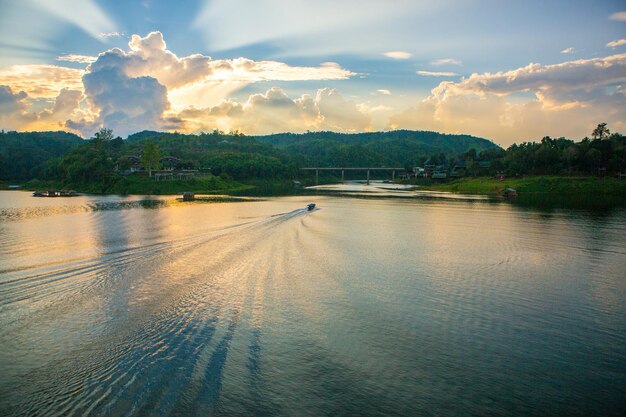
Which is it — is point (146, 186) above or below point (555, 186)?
below

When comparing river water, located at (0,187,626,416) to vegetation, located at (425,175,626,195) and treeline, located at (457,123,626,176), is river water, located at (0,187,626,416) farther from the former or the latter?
treeline, located at (457,123,626,176)

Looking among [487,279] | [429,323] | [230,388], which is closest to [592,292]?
[487,279]

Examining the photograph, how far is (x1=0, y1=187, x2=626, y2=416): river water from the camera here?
8773 mm

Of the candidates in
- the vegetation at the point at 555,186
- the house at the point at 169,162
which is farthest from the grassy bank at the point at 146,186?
the vegetation at the point at 555,186

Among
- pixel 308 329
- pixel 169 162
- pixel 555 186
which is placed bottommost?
pixel 308 329

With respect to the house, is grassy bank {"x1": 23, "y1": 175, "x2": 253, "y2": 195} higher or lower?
lower

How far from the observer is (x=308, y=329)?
40.9 ft

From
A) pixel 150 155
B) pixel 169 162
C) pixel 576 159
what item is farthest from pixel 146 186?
pixel 576 159

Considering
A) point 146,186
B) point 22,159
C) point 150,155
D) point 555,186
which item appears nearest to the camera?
point 555,186

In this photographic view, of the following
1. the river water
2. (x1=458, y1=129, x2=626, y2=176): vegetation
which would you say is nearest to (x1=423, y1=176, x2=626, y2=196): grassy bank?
(x1=458, y1=129, x2=626, y2=176): vegetation

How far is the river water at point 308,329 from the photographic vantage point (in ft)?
28.8

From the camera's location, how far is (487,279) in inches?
719

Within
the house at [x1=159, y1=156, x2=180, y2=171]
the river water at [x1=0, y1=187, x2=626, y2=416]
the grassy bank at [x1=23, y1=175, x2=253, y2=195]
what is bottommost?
the river water at [x1=0, y1=187, x2=626, y2=416]

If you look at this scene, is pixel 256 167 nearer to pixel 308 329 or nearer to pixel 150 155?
pixel 150 155
